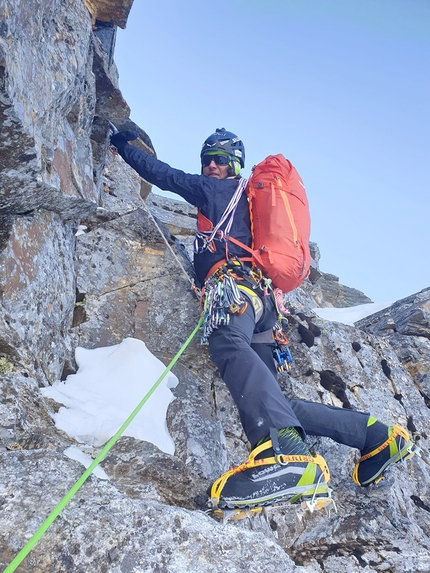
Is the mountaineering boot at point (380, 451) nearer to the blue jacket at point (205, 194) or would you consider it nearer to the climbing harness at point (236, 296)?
the climbing harness at point (236, 296)

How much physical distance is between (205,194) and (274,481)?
12.0ft

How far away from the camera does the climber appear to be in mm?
3479

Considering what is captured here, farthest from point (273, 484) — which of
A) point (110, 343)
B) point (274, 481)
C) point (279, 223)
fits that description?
point (279, 223)

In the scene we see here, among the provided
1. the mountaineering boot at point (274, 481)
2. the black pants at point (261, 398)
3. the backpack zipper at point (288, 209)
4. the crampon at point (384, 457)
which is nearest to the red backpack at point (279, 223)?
the backpack zipper at point (288, 209)

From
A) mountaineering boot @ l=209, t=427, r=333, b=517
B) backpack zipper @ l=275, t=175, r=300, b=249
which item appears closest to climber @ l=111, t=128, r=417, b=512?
mountaineering boot @ l=209, t=427, r=333, b=517

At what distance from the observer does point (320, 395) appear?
5.99m

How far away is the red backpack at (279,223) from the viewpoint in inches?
210

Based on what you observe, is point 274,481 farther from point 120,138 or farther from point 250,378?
point 120,138

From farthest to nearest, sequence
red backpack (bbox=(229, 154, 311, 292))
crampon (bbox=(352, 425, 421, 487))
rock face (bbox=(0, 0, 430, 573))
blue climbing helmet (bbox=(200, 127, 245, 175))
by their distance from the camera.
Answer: blue climbing helmet (bbox=(200, 127, 245, 175)) → red backpack (bbox=(229, 154, 311, 292)) → crampon (bbox=(352, 425, 421, 487)) → rock face (bbox=(0, 0, 430, 573))

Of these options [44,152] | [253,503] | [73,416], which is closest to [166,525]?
[253,503]

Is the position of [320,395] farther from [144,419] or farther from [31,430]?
[31,430]

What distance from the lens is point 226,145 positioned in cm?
658

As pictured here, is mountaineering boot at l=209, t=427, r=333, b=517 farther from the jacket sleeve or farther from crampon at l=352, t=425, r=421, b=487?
the jacket sleeve

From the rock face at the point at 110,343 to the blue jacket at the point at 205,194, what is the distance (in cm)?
60
